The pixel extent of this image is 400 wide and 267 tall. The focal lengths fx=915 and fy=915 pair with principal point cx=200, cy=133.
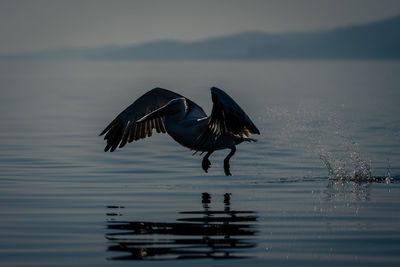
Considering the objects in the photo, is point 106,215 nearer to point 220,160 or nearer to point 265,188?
point 265,188

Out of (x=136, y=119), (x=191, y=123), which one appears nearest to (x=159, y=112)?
(x=191, y=123)

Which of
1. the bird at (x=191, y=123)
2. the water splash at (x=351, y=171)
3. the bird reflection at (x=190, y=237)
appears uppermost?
the bird at (x=191, y=123)

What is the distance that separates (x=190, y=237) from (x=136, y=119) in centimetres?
569

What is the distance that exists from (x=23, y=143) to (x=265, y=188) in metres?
9.00

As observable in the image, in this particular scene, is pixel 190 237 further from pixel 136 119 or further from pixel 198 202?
pixel 136 119

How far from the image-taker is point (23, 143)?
2145cm

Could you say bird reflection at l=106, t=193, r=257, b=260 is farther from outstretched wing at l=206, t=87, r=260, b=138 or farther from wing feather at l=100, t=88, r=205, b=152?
wing feather at l=100, t=88, r=205, b=152

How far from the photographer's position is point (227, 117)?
512 inches

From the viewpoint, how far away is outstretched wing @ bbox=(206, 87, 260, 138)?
12719 mm

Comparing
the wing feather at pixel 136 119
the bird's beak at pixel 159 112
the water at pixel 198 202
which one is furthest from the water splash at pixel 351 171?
the bird's beak at pixel 159 112

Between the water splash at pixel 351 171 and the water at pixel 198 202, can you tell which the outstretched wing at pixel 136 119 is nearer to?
the water at pixel 198 202

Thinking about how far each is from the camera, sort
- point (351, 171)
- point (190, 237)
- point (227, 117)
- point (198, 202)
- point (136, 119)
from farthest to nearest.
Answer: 1. point (351, 171)
2. point (136, 119)
3. point (227, 117)
4. point (198, 202)
5. point (190, 237)

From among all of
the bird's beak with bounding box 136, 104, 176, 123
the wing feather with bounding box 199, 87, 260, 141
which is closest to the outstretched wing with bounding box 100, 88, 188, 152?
the bird's beak with bounding box 136, 104, 176, 123

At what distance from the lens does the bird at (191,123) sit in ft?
42.5
